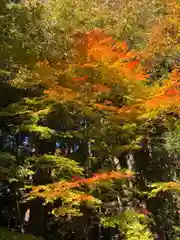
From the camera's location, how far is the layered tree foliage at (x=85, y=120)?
1167 centimetres

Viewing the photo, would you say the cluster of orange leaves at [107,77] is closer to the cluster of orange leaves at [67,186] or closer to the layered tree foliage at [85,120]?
the layered tree foliage at [85,120]

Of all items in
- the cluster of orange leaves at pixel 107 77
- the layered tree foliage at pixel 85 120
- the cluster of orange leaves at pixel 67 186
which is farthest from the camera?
the cluster of orange leaves at pixel 107 77

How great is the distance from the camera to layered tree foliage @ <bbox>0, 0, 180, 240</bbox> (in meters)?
11.7

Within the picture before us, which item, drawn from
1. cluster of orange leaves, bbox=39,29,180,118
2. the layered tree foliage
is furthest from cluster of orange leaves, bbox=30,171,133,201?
cluster of orange leaves, bbox=39,29,180,118

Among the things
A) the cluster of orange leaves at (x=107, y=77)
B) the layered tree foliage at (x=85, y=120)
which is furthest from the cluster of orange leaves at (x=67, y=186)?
the cluster of orange leaves at (x=107, y=77)

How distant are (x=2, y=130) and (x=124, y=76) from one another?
5.70 m

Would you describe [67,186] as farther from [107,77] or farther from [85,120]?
[107,77]

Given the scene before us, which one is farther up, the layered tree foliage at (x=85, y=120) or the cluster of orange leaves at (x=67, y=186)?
the layered tree foliage at (x=85, y=120)

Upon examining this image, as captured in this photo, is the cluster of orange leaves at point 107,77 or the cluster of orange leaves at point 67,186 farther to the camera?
the cluster of orange leaves at point 107,77

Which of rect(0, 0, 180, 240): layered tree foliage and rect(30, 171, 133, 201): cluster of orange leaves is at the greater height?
rect(0, 0, 180, 240): layered tree foliage

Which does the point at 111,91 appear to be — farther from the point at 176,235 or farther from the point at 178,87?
the point at 176,235

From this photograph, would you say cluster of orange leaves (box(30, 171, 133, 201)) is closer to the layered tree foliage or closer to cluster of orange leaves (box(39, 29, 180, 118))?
the layered tree foliage

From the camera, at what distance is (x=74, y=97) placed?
39.2 ft

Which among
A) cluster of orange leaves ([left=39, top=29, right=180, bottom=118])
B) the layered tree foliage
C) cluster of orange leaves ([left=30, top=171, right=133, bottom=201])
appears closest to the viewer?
cluster of orange leaves ([left=30, top=171, right=133, bottom=201])
